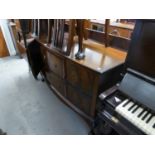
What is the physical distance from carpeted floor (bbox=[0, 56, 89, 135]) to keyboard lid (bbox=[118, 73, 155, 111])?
941 mm

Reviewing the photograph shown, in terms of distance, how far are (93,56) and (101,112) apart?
2.10ft

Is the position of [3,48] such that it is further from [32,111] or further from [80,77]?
[80,77]

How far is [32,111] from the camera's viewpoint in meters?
2.06

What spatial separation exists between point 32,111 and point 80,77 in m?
1.06

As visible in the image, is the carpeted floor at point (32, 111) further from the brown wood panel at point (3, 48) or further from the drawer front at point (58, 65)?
the brown wood panel at point (3, 48)

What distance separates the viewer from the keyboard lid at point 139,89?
99 cm

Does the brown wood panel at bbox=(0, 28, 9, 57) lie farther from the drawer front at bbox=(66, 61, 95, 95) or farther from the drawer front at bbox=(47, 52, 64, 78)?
the drawer front at bbox=(66, 61, 95, 95)

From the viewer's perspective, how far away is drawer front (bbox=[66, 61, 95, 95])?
135cm

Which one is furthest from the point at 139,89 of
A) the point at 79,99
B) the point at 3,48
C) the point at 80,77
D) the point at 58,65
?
the point at 3,48

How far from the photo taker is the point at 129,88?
1100 millimetres

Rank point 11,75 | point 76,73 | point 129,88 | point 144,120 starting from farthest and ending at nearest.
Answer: point 11,75, point 76,73, point 129,88, point 144,120
